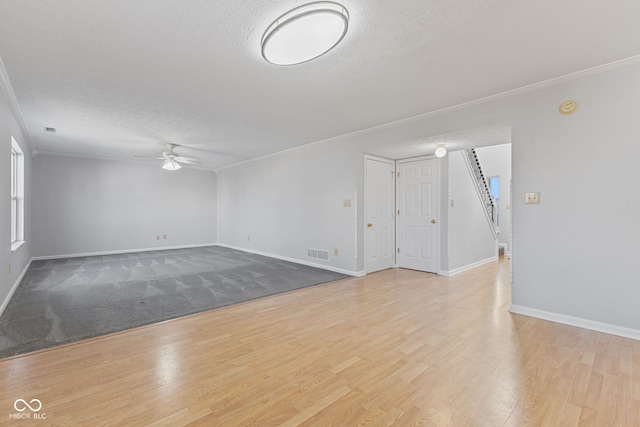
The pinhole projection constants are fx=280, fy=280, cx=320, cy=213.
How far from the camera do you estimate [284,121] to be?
4.22 meters

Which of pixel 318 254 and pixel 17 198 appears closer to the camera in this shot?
pixel 17 198

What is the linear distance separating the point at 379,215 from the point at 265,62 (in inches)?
140

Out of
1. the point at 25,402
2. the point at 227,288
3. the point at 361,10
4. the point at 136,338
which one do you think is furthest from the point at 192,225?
the point at 361,10

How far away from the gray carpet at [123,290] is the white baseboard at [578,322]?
262 cm

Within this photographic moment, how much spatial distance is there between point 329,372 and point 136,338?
1820 millimetres

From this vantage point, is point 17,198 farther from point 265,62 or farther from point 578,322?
point 578,322

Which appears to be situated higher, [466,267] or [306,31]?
[306,31]

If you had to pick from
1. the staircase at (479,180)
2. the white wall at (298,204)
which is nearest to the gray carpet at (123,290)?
the white wall at (298,204)

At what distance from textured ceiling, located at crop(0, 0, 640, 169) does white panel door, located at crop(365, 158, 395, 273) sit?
4.14ft

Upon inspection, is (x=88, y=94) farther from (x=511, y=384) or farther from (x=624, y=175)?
(x=624, y=175)

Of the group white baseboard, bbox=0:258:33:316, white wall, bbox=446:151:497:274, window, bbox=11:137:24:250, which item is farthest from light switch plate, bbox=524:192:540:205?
window, bbox=11:137:24:250

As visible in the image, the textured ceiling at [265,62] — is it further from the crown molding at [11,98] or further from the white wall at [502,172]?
the white wall at [502,172]

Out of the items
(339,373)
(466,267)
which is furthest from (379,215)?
(339,373)

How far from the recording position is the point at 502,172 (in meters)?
8.22
